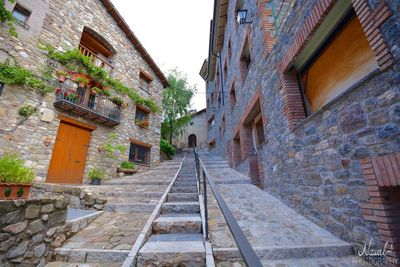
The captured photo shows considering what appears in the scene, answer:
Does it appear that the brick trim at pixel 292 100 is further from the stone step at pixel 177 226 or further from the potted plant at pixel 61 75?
the potted plant at pixel 61 75

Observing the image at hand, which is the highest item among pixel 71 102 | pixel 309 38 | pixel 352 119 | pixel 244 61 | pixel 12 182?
pixel 244 61

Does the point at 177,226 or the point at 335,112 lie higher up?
the point at 335,112

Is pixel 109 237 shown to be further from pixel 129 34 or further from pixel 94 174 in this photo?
pixel 129 34

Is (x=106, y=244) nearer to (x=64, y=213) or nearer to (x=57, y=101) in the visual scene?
(x=64, y=213)

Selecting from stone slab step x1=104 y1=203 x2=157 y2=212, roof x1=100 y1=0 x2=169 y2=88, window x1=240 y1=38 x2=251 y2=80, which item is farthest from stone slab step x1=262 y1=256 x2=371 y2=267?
roof x1=100 y1=0 x2=169 y2=88

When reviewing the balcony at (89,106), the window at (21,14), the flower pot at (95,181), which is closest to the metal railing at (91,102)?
the balcony at (89,106)

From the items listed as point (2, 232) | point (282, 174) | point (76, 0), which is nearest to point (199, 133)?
point (76, 0)

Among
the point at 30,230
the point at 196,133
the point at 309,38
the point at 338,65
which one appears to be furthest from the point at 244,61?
the point at 196,133

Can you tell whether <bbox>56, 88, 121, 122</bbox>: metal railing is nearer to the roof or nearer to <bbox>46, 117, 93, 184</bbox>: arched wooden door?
<bbox>46, 117, 93, 184</bbox>: arched wooden door

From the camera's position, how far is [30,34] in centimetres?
620

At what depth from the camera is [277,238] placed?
8.01 ft

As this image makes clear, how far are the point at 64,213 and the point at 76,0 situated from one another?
10220mm

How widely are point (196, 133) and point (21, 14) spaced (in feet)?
65.7

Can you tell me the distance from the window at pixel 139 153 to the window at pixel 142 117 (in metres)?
1.33
